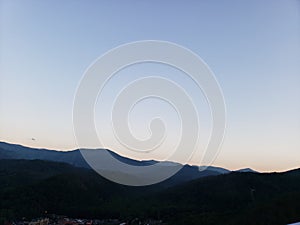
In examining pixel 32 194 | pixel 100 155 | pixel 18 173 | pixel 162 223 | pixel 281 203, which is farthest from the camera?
pixel 100 155

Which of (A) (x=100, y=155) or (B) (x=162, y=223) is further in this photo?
(A) (x=100, y=155)

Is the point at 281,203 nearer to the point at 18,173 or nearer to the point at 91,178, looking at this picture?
the point at 91,178

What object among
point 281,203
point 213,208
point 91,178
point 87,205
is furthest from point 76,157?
point 281,203

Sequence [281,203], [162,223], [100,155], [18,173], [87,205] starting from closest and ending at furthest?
[281,203], [162,223], [87,205], [18,173], [100,155]

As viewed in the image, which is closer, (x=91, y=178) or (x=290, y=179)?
(x=290, y=179)

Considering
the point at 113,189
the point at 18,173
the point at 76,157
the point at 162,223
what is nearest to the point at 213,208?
the point at 162,223

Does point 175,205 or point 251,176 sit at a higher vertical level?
point 251,176

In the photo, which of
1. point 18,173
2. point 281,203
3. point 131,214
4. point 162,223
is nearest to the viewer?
point 281,203

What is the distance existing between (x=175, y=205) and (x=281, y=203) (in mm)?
17517

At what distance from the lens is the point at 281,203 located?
29.0 m

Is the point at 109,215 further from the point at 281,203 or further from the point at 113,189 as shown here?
the point at 281,203

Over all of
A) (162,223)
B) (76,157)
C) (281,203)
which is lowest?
(162,223)

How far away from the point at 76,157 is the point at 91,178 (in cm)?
10896

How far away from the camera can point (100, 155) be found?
158250 millimetres
